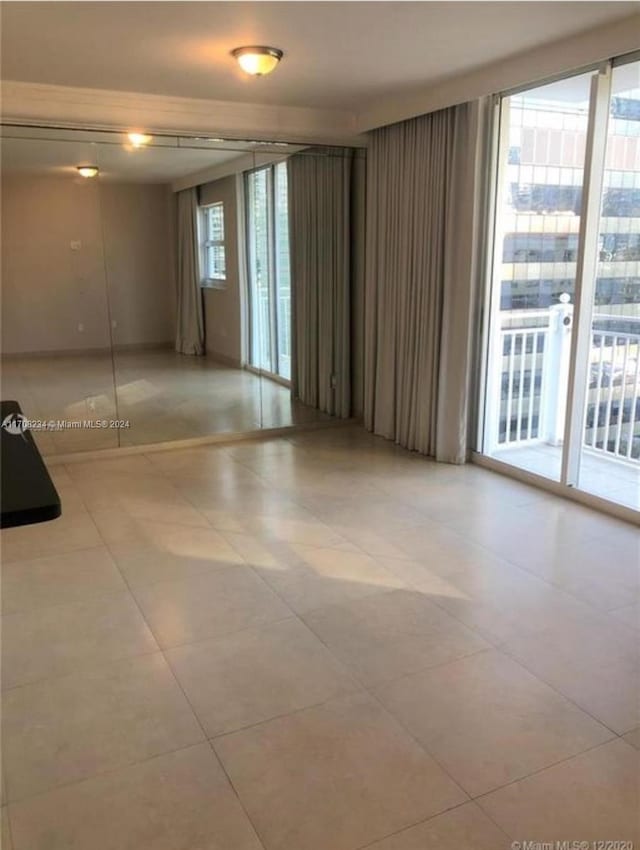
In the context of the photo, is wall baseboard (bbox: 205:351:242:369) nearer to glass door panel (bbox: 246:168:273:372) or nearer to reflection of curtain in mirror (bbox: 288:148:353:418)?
glass door panel (bbox: 246:168:273:372)

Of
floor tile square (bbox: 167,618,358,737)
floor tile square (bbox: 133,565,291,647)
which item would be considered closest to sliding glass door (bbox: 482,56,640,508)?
floor tile square (bbox: 133,565,291,647)

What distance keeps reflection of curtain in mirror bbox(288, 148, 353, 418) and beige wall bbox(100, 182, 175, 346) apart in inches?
37.9

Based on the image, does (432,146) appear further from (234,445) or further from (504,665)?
(504,665)

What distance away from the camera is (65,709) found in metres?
2.22

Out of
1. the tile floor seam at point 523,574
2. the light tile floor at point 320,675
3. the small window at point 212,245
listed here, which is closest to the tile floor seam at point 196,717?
the light tile floor at point 320,675

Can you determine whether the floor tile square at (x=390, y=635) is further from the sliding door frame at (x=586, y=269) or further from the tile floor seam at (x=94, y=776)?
the sliding door frame at (x=586, y=269)

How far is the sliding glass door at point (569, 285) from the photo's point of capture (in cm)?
369

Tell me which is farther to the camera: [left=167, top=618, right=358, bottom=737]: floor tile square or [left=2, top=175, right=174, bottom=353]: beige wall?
[left=2, top=175, right=174, bottom=353]: beige wall

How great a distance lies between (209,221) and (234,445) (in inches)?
65.9

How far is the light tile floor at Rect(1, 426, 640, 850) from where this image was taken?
1.81 meters

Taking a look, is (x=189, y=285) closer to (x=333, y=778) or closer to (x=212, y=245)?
(x=212, y=245)

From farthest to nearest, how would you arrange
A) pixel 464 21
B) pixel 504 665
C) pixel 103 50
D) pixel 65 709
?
pixel 103 50, pixel 464 21, pixel 504 665, pixel 65 709

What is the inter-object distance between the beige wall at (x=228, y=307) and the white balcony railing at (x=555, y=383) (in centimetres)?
198

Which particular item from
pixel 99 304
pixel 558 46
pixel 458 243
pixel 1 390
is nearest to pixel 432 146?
pixel 458 243
